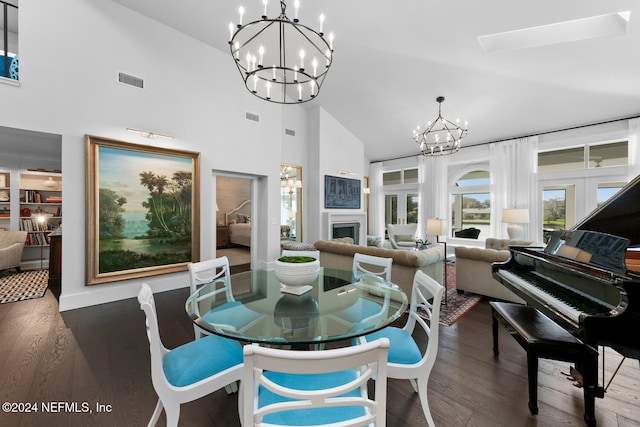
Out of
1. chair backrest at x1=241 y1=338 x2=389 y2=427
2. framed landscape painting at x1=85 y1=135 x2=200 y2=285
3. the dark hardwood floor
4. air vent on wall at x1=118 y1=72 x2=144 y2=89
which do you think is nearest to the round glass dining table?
chair backrest at x1=241 y1=338 x2=389 y2=427

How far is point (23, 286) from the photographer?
3973 mm

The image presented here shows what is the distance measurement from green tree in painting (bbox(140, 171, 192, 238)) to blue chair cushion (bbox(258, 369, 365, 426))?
352 centimetres

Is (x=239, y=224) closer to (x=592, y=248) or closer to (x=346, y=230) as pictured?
(x=346, y=230)

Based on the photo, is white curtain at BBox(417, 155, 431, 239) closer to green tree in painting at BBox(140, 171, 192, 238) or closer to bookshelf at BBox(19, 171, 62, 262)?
green tree in painting at BBox(140, 171, 192, 238)

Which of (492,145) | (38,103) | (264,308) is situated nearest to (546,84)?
(492,145)

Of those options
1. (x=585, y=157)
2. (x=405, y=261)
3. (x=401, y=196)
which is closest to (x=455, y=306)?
(x=405, y=261)

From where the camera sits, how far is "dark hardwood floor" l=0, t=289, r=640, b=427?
5.19ft

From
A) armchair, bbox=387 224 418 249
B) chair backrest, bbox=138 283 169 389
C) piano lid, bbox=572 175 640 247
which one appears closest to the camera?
chair backrest, bbox=138 283 169 389

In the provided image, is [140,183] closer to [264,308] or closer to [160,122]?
[160,122]

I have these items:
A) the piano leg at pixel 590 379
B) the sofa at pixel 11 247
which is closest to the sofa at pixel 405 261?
the piano leg at pixel 590 379

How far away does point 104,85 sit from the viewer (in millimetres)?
3492

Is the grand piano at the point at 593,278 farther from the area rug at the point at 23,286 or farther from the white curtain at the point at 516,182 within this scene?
the area rug at the point at 23,286

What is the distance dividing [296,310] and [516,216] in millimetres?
5926

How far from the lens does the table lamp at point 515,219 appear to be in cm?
549
